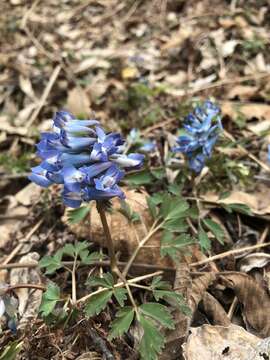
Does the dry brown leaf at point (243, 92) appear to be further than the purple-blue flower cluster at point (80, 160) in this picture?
Yes

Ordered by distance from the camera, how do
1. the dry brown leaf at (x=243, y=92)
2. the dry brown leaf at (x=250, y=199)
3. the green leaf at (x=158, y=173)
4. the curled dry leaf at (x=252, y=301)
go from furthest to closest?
the dry brown leaf at (x=243, y=92)
the green leaf at (x=158, y=173)
the dry brown leaf at (x=250, y=199)
the curled dry leaf at (x=252, y=301)

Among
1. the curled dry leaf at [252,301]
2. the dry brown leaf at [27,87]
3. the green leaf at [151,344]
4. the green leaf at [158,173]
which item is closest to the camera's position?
the green leaf at [151,344]

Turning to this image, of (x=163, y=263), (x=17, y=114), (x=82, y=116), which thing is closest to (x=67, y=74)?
(x=17, y=114)

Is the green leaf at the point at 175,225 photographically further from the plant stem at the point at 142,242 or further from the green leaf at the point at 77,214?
the green leaf at the point at 77,214

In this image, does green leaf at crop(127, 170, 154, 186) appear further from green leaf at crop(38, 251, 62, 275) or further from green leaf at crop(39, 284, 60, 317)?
green leaf at crop(39, 284, 60, 317)

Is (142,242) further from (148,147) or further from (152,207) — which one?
(148,147)

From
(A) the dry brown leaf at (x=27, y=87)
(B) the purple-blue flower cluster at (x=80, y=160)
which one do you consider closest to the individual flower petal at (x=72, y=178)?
(B) the purple-blue flower cluster at (x=80, y=160)

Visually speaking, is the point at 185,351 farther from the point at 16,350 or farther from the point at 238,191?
the point at 238,191
